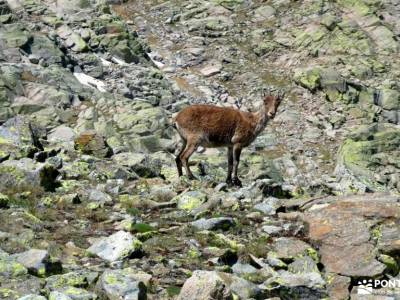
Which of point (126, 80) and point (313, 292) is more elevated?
point (313, 292)

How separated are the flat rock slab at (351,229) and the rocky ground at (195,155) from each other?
0.14ft

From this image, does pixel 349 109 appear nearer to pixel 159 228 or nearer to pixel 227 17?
pixel 227 17

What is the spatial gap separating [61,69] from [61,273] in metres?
30.0

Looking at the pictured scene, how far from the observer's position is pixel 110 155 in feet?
67.9

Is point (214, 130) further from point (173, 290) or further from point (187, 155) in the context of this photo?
point (173, 290)

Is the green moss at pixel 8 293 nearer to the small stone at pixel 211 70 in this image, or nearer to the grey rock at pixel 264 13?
the small stone at pixel 211 70

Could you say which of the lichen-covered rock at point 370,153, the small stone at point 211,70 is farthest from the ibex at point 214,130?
the small stone at point 211,70

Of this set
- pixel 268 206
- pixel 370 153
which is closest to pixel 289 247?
pixel 268 206

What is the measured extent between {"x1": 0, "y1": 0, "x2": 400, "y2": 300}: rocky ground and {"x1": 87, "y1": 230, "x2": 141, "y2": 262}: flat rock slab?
3 centimetres

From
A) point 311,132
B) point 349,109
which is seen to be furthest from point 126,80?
point 349,109

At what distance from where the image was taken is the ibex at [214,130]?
736 inches

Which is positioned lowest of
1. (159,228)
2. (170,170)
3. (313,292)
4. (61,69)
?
(61,69)

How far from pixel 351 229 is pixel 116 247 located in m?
4.78

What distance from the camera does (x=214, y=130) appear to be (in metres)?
18.8
